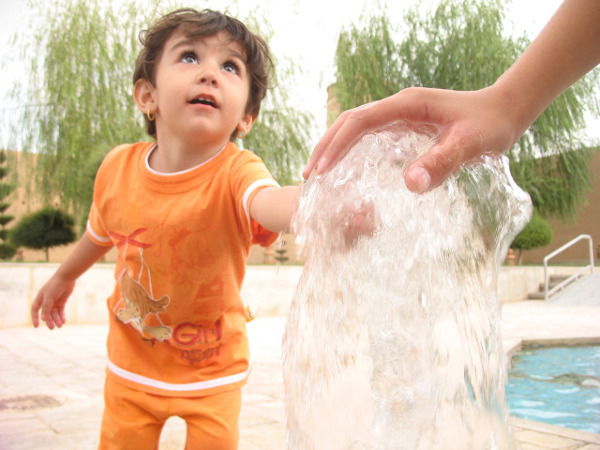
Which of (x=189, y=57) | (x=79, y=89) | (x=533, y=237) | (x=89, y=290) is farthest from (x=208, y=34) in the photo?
(x=533, y=237)

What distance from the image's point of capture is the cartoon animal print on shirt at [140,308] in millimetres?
1533

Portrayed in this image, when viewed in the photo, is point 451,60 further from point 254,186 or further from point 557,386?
point 254,186

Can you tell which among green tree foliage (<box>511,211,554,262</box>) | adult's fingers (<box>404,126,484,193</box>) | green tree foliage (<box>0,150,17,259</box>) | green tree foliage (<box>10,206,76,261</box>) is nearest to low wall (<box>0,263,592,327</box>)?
adult's fingers (<box>404,126,484,193</box>)

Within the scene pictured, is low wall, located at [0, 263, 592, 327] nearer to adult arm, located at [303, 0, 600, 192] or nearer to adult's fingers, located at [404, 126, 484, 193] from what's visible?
adult arm, located at [303, 0, 600, 192]

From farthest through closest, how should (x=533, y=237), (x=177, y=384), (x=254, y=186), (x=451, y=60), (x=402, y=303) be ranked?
(x=533, y=237)
(x=451, y=60)
(x=177, y=384)
(x=254, y=186)
(x=402, y=303)

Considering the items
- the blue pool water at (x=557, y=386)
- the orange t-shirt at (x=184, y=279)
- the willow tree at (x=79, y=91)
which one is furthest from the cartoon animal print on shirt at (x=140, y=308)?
the willow tree at (x=79, y=91)

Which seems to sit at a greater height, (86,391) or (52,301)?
(52,301)

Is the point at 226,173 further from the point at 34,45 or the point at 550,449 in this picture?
the point at 34,45

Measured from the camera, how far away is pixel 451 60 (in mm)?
12586

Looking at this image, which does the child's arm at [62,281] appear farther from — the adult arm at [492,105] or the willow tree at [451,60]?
the willow tree at [451,60]

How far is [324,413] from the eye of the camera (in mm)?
1086

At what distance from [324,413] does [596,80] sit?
48.1ft

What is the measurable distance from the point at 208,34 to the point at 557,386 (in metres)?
3.50

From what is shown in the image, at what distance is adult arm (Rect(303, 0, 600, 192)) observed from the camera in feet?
2.51
